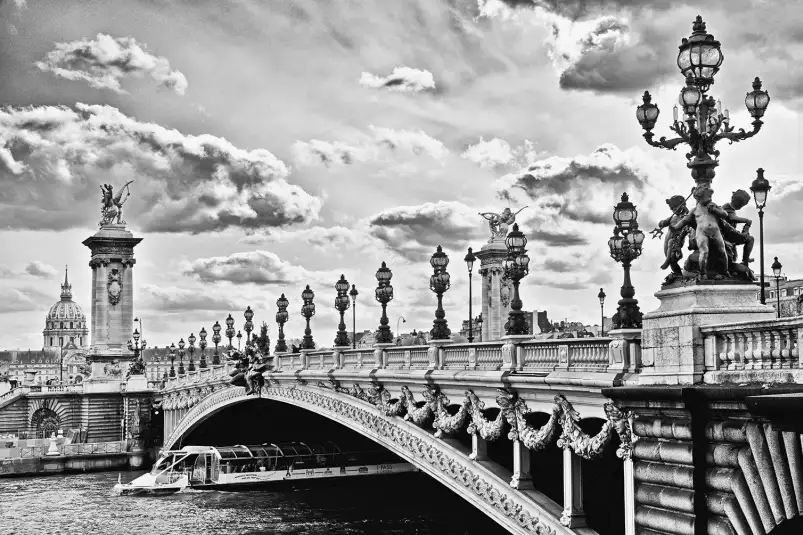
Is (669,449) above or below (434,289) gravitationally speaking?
below

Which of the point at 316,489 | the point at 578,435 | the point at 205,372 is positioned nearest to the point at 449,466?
the point at 578,435

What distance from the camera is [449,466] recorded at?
27.0m

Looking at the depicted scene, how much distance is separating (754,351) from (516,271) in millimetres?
10362

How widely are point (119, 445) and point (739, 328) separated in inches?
3036

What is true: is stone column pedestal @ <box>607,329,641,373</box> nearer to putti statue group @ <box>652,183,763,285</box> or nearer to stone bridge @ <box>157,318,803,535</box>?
stone bridge @ <box>157,318,803,535</box>

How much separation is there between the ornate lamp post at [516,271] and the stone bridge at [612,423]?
1.28ft

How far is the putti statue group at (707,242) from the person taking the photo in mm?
15609

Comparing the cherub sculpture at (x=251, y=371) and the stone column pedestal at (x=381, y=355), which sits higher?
the stone column pedestal at (x=381, y=355)

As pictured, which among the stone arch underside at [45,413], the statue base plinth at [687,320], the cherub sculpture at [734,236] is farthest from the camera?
the stone arch underside at [45,413]

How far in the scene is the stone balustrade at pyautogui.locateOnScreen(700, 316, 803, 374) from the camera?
13.2m

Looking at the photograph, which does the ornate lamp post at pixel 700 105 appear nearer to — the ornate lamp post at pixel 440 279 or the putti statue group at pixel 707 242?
the putti statue group at pixel 707 242

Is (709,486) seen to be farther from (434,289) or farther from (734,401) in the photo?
(434,289)

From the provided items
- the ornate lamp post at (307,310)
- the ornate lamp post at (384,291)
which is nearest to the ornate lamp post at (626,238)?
the ornate lamp post at (384,291)

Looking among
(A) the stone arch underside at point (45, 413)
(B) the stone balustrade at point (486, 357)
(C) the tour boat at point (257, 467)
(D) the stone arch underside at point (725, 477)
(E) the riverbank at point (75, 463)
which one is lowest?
(E) the riverbank at point (75, 463)
